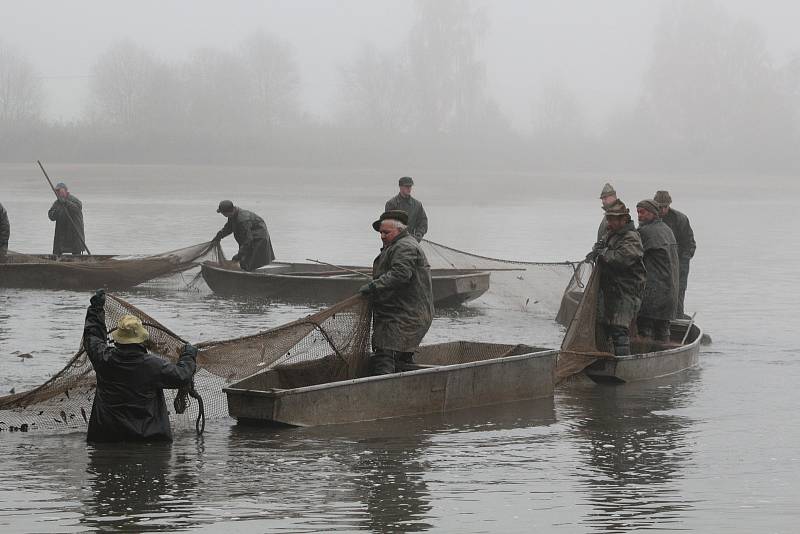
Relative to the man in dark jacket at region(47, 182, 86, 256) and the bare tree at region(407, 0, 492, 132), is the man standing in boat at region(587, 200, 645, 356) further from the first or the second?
the bare tree at region(407, 0, 492, 132)

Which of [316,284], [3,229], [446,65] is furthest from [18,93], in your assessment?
[316,284]

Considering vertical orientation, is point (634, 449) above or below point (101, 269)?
below

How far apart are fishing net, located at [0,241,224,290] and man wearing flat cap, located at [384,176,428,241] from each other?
294cm

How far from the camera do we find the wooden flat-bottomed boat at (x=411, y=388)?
30.7 feet

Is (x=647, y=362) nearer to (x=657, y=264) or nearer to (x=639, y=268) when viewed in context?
(x=639, y=268)

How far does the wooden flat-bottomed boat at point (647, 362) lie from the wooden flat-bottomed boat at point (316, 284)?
164 inches

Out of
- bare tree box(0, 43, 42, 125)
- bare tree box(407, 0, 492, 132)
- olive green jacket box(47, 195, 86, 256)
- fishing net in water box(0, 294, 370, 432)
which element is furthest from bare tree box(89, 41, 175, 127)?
fishing net in water box(0, 294, 370, 432)

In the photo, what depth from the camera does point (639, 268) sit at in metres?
11.7

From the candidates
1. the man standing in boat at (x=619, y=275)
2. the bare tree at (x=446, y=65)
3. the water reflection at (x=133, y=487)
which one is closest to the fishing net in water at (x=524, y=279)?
the man standing in boat at (x=619, y=275)

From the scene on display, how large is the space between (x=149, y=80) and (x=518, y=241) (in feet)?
222

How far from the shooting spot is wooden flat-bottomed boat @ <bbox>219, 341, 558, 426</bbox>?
936cm

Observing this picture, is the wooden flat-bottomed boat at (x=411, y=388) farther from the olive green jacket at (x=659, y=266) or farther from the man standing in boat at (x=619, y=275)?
the olive green jacket at (x=659, y=266)

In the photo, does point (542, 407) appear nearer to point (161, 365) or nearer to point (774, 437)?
point (774, 437)

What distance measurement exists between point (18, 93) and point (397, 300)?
312 feet
